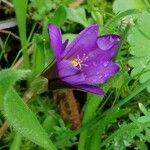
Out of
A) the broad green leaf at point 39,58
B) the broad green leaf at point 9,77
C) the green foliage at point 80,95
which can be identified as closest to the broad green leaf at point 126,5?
the green foliage at point 80,95

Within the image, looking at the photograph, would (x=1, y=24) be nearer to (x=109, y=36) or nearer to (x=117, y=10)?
(x=117, y=10)

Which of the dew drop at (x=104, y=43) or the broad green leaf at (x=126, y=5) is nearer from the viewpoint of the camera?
the dew drop at (x=104, y=43)

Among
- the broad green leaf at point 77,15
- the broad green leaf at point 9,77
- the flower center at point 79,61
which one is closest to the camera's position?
the broad green leaf at point 9,77

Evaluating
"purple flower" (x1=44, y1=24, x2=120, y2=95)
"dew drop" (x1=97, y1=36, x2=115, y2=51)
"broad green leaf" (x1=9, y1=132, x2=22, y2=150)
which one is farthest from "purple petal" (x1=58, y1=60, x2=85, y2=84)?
"broad green leaf" (x1=9, y1=132, x2=22, y2=150)

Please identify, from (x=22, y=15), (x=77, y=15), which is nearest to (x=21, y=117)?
(x=22, y=15)

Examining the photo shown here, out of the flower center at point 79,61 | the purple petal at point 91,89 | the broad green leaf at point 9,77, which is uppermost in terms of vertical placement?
the broad green leaf at point 9,77

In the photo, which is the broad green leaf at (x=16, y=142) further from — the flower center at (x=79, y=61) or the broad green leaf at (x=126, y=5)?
the broad green leaf at (x=126, y=5)

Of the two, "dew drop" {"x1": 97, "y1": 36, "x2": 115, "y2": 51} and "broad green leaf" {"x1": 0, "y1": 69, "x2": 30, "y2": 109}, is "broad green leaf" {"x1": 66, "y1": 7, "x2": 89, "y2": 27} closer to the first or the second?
"dew drop" {"x1": 97, "y1": 36, "x2": 115, "y2": 51}
